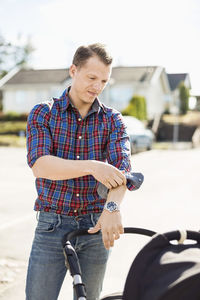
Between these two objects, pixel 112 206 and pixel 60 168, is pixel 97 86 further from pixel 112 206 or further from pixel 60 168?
pixel 112 206

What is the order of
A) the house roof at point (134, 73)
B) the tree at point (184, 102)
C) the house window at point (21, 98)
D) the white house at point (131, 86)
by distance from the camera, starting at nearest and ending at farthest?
the white house at point (131, 86)
the house roof at point (134, 73)
the tree at point (184, 102)
the house window at point (21, 98)

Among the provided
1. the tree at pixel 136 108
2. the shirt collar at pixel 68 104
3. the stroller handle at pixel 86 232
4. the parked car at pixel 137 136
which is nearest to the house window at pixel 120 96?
the tree at pixel 136 108

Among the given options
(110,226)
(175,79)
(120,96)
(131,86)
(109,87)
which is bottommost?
(120,96)

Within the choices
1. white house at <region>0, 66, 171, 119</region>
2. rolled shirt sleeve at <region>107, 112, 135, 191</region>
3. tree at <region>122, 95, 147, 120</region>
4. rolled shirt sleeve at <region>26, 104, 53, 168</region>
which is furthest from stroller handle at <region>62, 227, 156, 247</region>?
white house at <region>0, 66, 171, 119</region>

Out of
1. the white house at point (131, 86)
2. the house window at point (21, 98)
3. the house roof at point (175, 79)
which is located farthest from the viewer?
the house roof at point (175, 79)

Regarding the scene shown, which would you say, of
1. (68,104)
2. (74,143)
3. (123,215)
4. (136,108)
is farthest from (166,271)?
(136,108)

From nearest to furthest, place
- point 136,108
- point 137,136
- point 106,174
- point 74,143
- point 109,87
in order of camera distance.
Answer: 1. point 106,174
2. point 74,143
3. point 137,136
4. point 136,108
5. point 109,87

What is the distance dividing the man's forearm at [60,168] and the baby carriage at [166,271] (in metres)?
0.52

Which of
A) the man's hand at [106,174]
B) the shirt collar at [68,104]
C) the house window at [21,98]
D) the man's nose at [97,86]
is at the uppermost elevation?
the man's nose at [97,86]

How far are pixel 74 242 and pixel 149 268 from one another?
842 mm

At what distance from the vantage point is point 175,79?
179 ft

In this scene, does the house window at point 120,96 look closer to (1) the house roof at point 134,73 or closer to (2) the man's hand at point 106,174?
(1) the house roof at point 134,73

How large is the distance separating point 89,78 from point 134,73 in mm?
41325

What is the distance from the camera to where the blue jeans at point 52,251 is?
224 centimetres
